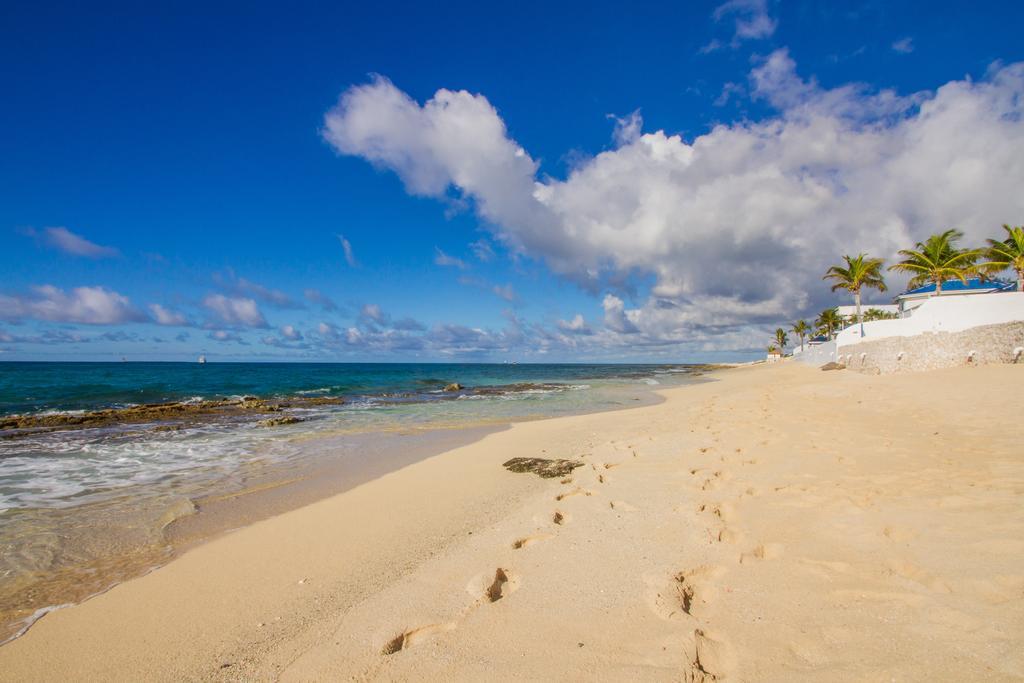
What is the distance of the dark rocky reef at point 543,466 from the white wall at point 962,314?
2108cm

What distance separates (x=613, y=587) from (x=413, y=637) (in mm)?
1534

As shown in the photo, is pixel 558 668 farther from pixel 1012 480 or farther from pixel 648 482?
pixel 1012 480

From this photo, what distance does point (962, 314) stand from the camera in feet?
63.3

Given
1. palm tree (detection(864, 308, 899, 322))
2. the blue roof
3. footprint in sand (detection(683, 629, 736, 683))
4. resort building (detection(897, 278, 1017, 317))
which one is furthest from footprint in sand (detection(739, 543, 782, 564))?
palm tree (detection(864, 308, 899, 322))

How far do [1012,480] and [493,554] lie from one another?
6.12 meters

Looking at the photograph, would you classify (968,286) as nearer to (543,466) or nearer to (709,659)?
(543,466)

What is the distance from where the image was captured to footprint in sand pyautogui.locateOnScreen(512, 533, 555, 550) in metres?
4.44

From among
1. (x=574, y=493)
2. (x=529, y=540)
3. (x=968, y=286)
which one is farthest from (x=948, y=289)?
(x=529, y=540)

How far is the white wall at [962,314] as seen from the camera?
59.1 ft

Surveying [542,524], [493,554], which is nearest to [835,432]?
[542,524]

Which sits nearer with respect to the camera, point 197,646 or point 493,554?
point 197,646

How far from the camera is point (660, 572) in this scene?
3.63 m

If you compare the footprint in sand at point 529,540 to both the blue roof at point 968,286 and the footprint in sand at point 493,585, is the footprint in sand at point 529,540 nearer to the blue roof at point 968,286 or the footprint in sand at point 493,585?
the footprint in sand at point 493,585

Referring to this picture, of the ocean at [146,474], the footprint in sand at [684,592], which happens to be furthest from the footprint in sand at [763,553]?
the ocean at [146,474]
